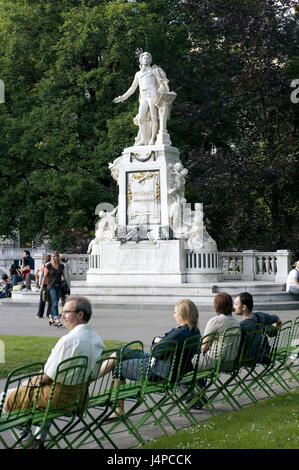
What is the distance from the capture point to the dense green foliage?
32.3 meters

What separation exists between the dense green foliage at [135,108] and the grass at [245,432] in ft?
79.5

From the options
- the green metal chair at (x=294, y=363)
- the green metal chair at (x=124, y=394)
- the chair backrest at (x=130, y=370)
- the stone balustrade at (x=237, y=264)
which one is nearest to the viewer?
the green metal chair at (x=124, y=394)

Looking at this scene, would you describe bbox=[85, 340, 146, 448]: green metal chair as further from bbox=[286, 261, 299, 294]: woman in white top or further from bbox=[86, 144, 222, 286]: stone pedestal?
bbox=[86, 144, 222, 286]: stone pedestal

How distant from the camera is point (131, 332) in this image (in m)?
15.2

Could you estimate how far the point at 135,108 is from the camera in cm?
3156

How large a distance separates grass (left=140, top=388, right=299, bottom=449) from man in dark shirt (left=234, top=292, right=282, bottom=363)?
689 millimetres

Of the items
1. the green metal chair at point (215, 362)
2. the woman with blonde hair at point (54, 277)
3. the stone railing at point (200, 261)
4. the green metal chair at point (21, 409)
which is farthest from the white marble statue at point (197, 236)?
the green metal chair at point (21, 409)

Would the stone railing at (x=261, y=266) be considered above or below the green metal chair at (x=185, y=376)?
above

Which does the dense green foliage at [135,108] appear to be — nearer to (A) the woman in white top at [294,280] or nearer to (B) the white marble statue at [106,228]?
(B) the white marble statue at [106,228]

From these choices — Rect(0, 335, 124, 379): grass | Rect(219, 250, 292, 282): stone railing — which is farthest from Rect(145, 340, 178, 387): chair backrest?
Rect(219, 250, 292, 282): stone railing

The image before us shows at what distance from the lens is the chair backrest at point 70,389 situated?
618 cm

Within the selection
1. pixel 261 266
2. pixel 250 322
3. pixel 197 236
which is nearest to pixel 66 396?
pixel 250 322
